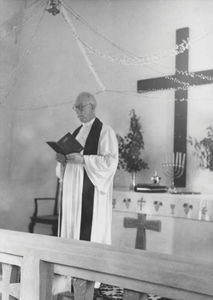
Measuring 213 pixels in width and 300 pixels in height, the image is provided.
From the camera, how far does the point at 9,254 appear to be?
4.82 ft

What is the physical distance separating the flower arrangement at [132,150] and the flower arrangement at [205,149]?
763 mm

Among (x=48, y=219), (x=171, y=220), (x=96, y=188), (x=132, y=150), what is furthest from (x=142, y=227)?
(x=48, y=219)

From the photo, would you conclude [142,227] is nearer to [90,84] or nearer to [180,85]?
[180,85]

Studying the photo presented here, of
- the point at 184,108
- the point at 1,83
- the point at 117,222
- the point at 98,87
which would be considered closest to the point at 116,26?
the point at 98,87

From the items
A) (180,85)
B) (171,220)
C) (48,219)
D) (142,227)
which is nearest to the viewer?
(171,220)

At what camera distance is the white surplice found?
4.41 m

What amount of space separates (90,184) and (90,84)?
3.89m

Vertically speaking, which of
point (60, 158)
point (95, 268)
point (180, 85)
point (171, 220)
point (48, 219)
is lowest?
point (48, 219)

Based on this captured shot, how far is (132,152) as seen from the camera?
673 centimetres

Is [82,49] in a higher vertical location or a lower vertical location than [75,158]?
higher

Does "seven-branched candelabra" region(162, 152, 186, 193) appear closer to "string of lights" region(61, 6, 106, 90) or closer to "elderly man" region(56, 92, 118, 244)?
"string of lights" region(61, 6, 106, 90)

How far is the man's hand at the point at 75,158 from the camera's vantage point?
425cm

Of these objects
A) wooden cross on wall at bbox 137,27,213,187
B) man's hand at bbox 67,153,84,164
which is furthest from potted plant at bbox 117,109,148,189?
man's hand at bbox 67,153,84,164

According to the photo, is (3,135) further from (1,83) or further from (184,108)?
(184,108)
